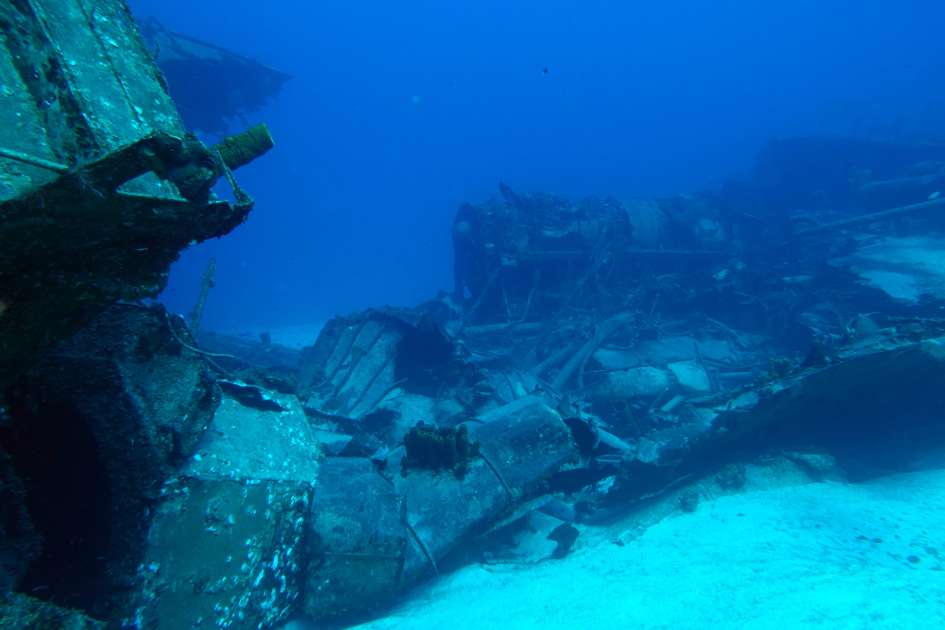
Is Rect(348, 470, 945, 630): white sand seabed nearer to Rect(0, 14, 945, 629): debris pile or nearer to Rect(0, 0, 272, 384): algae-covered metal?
Rect(0, 14, 945, 629): debris pile

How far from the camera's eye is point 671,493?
20.8 ft

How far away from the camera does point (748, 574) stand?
4410 mm

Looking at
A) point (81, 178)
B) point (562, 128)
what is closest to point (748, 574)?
point (81, 178)

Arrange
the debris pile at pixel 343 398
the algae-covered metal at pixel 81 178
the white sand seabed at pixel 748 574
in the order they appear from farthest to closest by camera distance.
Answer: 1. the white sand seabed at pixel 748 574
2. the debris pile at pixel 343 398
3. the algae-covered metal at pixel 81 178

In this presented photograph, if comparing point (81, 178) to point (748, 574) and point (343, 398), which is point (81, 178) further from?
point (343, 398)

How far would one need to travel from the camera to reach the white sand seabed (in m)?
3.88

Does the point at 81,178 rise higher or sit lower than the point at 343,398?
higher

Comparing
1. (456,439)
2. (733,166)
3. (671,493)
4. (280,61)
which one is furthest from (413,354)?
(280,61)

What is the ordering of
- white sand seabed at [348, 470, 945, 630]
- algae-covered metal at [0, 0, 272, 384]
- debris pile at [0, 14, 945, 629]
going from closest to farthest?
algae-covered metal at [0, 0, 272, 384] → debris pile at [0, 14, 945, 629] → white sand seabed at [348, 470, 945, 630]

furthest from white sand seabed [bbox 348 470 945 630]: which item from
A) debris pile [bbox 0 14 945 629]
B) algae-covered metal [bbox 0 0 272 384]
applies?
algae-covered metal [bbox 0 0 272 384]

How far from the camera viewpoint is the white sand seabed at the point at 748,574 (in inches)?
153

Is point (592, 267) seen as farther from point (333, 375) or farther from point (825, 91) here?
point (825, 91)

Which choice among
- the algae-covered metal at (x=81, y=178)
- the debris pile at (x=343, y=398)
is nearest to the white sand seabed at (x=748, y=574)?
the debris pile at (x=343, y=398)

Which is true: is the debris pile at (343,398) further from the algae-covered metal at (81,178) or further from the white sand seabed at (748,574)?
the white sand seabed at (748,574)
